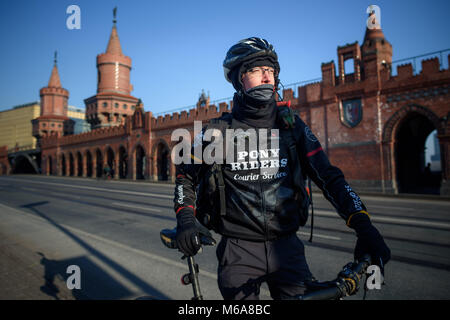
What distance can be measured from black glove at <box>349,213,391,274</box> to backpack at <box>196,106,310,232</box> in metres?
0.39

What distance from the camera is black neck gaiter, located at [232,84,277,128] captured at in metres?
1.86

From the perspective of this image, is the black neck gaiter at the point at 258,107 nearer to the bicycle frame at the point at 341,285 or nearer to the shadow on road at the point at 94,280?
the bicycle frame at the point at 341,285

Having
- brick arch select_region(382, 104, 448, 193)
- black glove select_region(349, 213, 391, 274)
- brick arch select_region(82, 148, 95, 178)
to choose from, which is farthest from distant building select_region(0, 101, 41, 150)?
black glove select_region(349, 213, 391, 274)

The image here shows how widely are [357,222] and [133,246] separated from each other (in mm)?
4894

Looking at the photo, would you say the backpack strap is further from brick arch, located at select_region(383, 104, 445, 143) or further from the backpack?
brick arch, located at select_region(383, 104, 445, 143)

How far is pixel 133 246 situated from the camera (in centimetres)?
538

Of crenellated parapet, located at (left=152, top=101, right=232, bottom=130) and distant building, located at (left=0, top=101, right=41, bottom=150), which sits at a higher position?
distant building, located at (left=0, top=101, right=41, bottom=150)

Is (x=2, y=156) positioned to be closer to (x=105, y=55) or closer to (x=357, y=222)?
(x=105, y=55)

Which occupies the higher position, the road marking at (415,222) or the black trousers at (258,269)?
the black trousers at (258,269)

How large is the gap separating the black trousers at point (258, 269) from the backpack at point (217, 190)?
0.23 metres

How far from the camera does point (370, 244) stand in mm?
1411

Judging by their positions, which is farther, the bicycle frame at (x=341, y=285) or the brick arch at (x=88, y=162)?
the brick arch at (x=88, y=162)

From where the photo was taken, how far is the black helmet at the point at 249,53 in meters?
1.91

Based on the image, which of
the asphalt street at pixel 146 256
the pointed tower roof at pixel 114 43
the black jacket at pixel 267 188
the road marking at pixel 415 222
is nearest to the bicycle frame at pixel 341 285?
the black jacket at pixel 267 188
